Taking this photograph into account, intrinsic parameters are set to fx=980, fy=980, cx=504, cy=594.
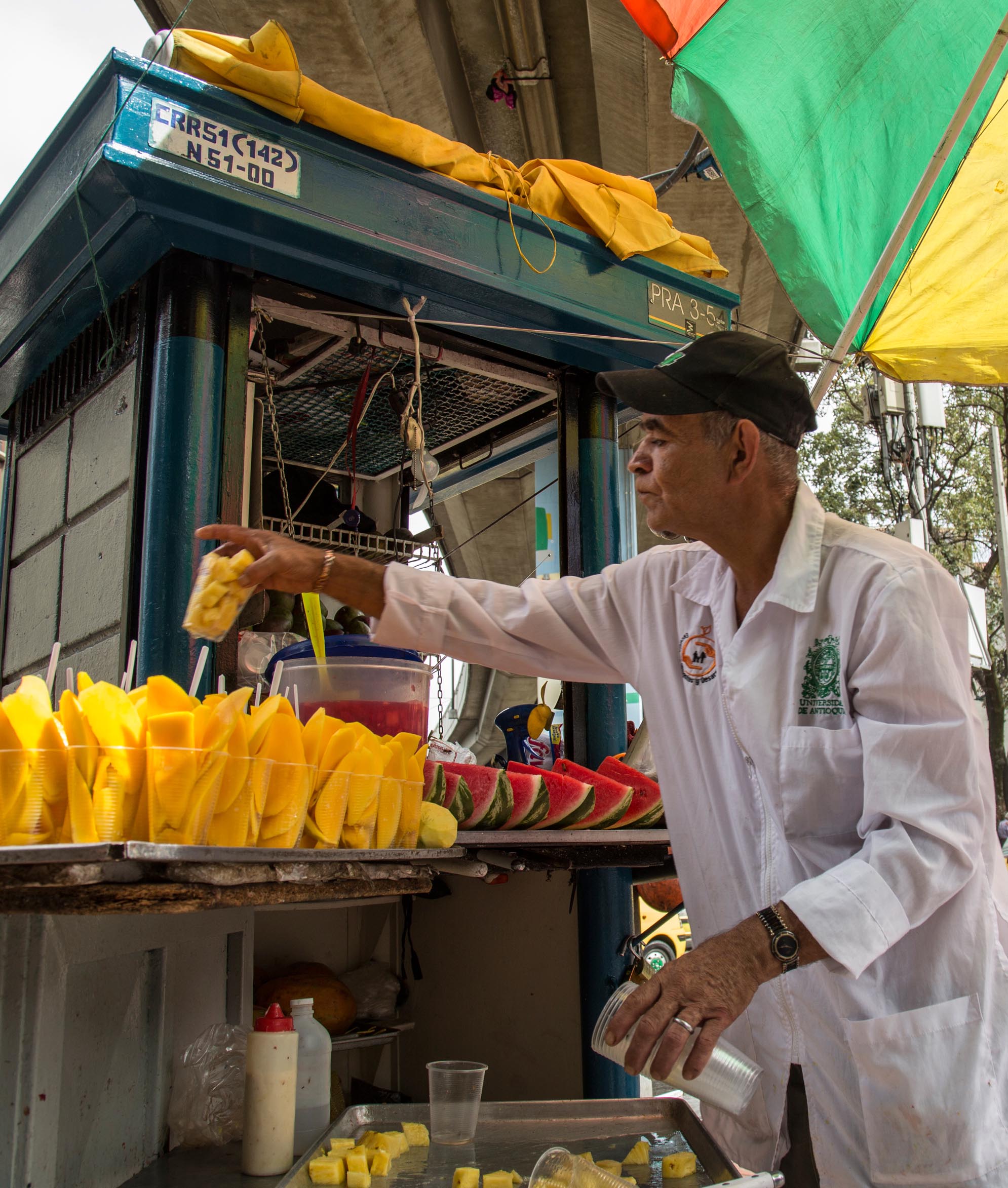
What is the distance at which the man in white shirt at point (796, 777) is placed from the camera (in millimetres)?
1639

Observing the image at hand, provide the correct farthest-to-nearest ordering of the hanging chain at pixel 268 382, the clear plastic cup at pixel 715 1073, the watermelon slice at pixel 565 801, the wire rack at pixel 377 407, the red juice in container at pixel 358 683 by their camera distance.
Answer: the wire rack at pixel 377 407, the hanging chain at pixel 268 382, the watermelon slice at pixel 565 801, the red juice in container at pixel 358 683, the clear plastic cup at pixel 715 1073

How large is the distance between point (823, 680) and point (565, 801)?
93 cm

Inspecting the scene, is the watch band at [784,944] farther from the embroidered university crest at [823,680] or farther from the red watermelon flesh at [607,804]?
the red watermelon flesh at [607,804]

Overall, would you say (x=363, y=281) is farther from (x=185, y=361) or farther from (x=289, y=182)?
(x=185, y=361)

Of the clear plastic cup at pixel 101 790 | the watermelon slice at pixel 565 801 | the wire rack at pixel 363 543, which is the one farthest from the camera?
the wire rack at pixel 363 543

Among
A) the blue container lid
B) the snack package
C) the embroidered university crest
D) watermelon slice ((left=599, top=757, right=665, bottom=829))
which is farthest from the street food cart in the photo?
the embroidered university crest

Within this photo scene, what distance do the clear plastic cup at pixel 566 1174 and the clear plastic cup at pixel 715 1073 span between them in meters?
0.23

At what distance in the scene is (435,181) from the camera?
9.92ft

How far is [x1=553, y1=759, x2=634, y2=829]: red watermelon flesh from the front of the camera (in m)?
2.71

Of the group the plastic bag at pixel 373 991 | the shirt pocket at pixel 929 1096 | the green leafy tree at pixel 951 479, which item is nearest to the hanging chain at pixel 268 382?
the plastic bag at pixel 373 991

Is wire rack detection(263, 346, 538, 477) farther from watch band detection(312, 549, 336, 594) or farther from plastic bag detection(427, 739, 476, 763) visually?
watch band detection(312, 549, 336, 594)

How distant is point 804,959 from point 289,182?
2329 millimetres

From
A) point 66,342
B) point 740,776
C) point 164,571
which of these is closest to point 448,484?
point 66,342

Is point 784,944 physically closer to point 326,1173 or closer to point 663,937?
point 326,1173
